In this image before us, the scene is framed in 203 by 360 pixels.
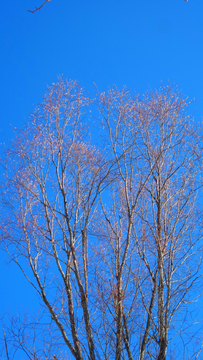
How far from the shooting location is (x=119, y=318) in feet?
13.8

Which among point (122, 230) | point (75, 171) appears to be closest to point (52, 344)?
point (122, 230)

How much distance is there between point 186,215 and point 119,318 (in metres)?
1.84

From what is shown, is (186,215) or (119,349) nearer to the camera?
(119,349)

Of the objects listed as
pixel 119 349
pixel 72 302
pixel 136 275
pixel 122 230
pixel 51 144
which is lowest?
pixel 119 349

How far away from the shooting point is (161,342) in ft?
14.4

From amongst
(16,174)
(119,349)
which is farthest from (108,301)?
(16,174)

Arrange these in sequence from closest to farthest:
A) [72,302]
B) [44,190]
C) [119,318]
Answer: [119,318] < [72,302] < [44,190]

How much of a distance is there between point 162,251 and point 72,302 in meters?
1.38

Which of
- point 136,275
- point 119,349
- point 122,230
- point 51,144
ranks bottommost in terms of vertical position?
point 119,349

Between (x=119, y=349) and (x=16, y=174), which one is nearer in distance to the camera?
(x=119, y=349)

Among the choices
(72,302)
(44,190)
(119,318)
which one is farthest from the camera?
(44,190)

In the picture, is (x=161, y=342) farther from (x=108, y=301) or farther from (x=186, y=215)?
(x=186, y=215)

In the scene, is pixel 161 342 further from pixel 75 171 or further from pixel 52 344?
pixel 75 171

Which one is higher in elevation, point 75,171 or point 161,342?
point 75,171
